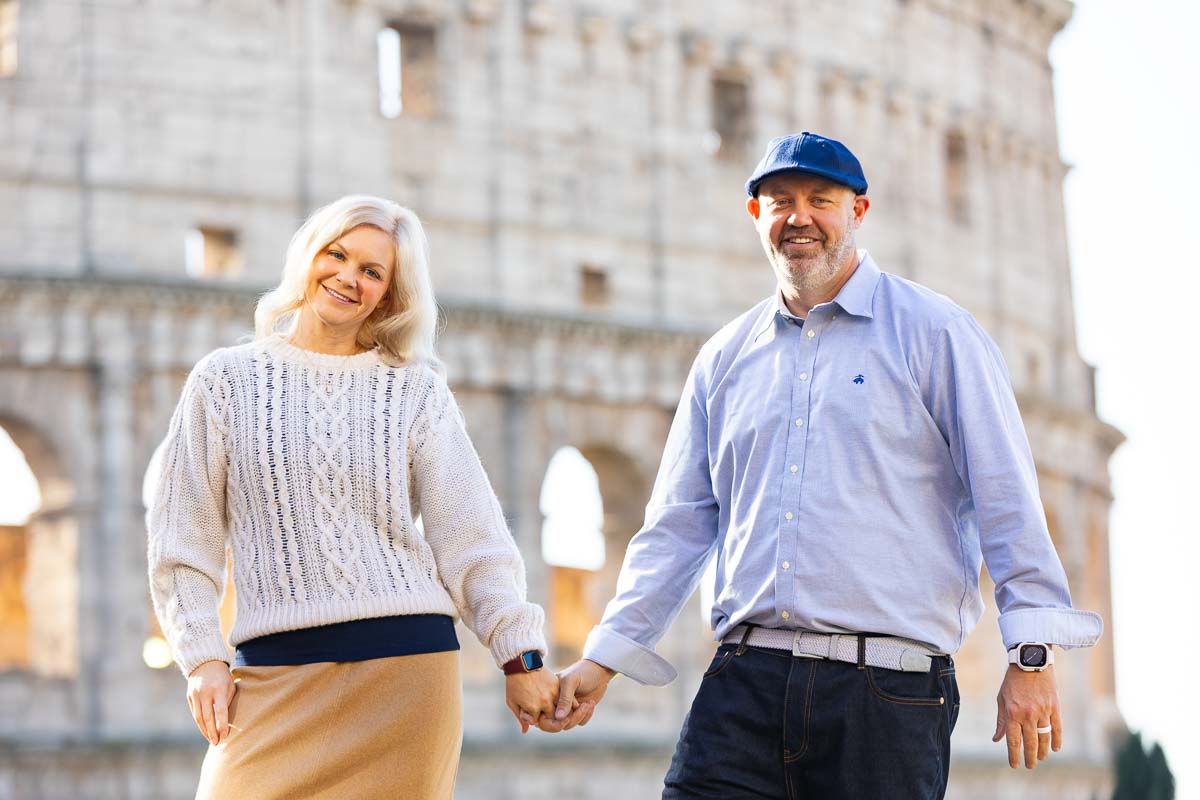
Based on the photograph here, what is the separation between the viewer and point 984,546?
5707 millimetres

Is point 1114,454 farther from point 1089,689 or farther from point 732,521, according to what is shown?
point 732,521

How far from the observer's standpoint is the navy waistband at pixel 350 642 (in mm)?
5750

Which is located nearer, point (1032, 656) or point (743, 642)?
point (1032, 656)

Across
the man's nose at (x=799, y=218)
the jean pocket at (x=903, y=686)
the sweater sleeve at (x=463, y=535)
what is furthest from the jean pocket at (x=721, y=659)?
the man's nose at (x=799, y=218)

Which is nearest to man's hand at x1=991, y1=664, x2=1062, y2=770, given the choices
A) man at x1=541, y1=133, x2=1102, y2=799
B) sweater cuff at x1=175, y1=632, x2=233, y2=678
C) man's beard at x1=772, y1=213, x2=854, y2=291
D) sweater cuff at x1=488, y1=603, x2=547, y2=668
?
man at x1=541, y1=133, x2=1102, y2=799

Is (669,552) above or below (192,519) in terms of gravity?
below

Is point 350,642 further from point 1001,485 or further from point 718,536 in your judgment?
point 1001,485

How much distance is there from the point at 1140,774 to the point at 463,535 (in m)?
29.1

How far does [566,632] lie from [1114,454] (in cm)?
1080

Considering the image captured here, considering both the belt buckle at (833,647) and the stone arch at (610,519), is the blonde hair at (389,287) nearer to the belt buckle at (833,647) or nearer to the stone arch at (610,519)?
the belt buckle at (833,647)

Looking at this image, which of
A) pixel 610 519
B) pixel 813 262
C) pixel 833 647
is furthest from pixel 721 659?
pixel 610 519

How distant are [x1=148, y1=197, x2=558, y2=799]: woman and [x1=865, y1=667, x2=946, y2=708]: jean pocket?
3.23 ft

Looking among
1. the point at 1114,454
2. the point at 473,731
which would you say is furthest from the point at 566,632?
the point at 1114,454

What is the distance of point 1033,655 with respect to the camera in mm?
5508
